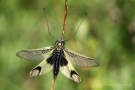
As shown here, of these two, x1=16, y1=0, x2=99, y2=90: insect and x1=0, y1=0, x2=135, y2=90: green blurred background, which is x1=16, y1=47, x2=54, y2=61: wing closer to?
x1=16, y1=0, x2=99, y2=90: insect

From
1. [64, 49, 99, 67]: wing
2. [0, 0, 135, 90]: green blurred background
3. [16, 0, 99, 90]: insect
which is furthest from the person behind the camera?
[0, 0, 135, 90]: green blurred background

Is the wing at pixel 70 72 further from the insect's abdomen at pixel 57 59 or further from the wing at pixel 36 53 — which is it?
the wing at pixel 36 53

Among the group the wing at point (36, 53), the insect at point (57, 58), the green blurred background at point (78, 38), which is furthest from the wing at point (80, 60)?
the green blurred background at point (78, 38)

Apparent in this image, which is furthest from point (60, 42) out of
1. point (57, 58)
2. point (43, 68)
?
point (43, 68)

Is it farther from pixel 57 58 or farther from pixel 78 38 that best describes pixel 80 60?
pixel 78 38

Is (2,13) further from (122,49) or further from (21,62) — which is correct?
(122,49)

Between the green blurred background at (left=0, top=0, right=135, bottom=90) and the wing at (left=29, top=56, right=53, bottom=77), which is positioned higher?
the green blurred background at (left=0, top=0, right=135, bottom=90)

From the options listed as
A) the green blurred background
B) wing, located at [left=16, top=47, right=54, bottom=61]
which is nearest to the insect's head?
wing, located at [left=16, top=47, right=54, bottom=61]
